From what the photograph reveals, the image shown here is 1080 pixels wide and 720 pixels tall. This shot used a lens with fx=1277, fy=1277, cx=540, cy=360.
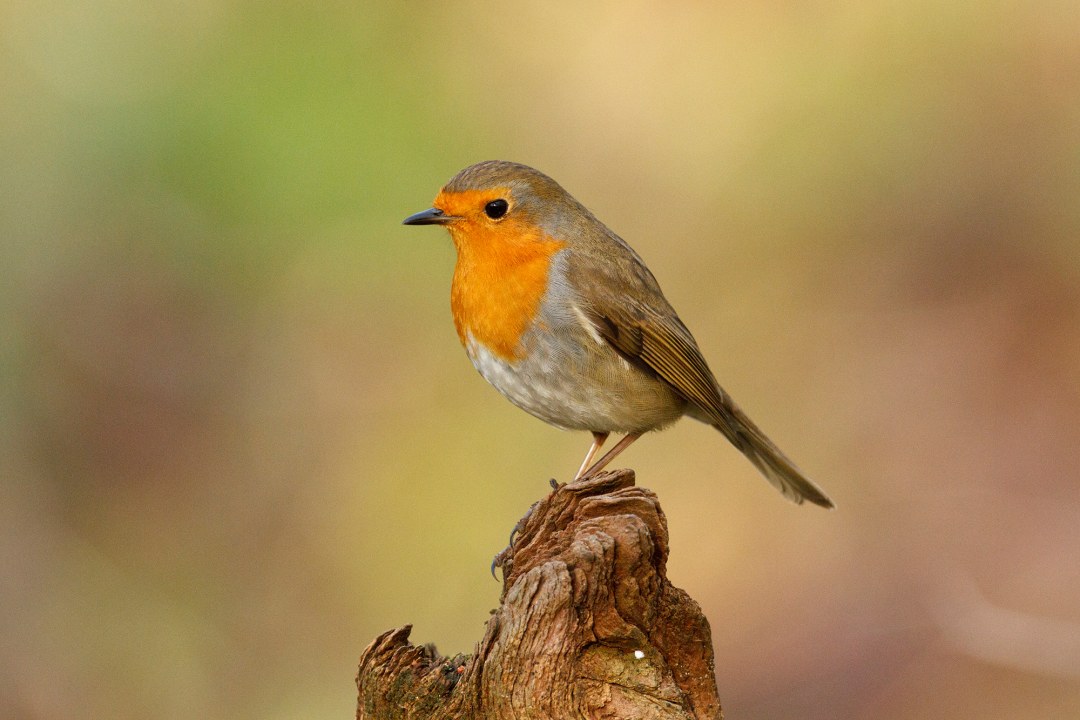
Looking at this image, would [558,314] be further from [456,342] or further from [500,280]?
[456,342]

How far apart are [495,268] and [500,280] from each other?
49 mm

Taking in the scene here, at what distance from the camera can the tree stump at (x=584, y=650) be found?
279cm

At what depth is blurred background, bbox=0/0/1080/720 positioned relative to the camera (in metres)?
6.23

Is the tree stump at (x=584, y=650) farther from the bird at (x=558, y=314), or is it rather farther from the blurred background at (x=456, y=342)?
the blurred background at (x=456, y=342)

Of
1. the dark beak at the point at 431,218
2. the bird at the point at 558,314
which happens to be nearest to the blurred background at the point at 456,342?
the bird at the point at 558,314

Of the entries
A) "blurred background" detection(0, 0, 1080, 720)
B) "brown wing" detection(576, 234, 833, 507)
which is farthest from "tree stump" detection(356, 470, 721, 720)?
"blurred background" detection(0, 0, 1080, 720)

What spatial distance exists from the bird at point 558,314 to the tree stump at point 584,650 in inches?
42.5

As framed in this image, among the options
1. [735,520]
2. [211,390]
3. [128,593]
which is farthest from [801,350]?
[128,593]

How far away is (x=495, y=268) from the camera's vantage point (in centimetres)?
410

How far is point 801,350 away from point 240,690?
3.56 metres

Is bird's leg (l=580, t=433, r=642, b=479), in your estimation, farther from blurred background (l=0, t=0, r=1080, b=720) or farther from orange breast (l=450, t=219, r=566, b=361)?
blurred background (l=0, t=0, r=1080, b=720)

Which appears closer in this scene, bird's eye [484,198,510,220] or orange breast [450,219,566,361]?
orange breast [450,219,566,361]

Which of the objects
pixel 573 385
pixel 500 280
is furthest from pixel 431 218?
pixel 573 385

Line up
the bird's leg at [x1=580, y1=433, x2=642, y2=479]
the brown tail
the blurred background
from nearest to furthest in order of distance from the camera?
the bird's leg at [x1=580, y1=433, x2=642, y2=479], the brown tail, the blurred background
